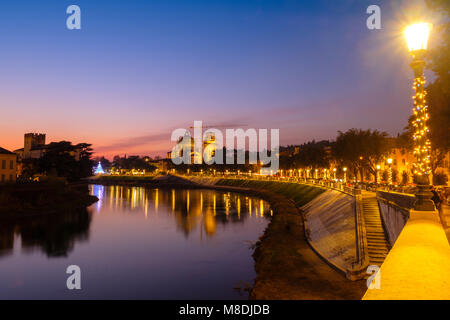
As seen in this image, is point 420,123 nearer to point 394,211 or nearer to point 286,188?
point 394,211

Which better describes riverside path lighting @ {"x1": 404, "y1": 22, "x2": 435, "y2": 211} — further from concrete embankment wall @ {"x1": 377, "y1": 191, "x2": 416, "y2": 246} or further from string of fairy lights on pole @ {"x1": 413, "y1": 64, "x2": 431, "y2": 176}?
concrete embankment wall @ {"x1": 377, "y1": 191, "x2": 416, "y2": 246}

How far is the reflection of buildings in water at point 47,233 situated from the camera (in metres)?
35.9

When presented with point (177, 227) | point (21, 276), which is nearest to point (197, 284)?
point (21, 276)

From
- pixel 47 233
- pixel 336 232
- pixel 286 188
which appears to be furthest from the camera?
pixel 286 188

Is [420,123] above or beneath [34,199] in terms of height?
above

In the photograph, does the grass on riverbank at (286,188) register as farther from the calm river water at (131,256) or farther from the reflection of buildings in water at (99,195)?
the reflection of buildings in water at (99,195)

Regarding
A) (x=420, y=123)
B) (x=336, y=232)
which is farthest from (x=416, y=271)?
(x=336, y=232)

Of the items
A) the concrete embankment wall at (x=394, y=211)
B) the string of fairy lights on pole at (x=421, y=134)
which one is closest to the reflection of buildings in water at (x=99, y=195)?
the concrete embankment wall at (x=394, y=211)

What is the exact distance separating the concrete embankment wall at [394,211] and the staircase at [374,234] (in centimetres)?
51

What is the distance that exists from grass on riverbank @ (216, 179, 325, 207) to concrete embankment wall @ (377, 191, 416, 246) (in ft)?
104

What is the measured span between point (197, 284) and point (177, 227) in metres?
26.1

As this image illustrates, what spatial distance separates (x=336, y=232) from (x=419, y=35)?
71.8 feet

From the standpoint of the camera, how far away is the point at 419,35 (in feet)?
35.1

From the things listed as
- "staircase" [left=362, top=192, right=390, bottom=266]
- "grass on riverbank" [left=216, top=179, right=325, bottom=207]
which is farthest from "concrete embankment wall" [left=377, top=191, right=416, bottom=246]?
"grass on riverbank" [left=216, top=179, right=325, bottom=207]
